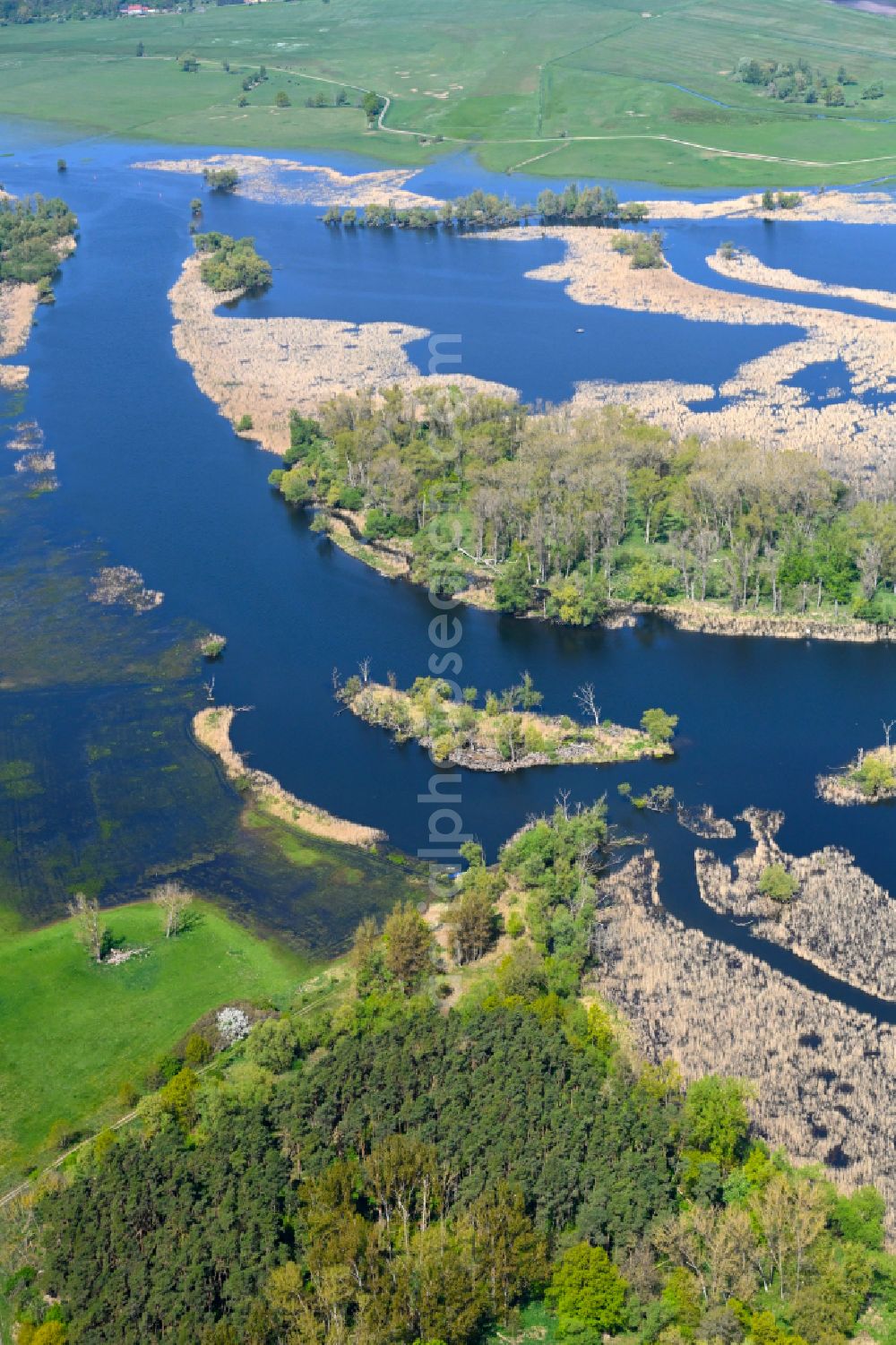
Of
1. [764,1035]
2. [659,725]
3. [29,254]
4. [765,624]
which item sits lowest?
[764,1035]

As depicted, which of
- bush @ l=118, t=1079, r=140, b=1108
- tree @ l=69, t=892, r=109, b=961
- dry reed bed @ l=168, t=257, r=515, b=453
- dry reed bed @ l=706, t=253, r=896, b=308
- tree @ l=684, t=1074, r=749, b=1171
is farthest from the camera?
dry reed bed @ l=706, t=253, r=896, b=308

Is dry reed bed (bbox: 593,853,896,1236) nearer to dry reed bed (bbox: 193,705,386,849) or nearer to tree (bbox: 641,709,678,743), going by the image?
tree (bbox: 641,709,678,743)

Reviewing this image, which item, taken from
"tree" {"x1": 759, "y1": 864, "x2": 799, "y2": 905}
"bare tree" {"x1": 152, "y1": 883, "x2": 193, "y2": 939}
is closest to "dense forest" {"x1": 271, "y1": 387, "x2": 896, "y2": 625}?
"tree" {"x1": 759, "y1": 864, "x2": 799, "y2": 905}

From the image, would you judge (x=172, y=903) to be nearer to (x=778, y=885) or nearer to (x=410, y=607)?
(x=778, y=885)

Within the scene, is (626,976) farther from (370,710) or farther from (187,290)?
(187,290)

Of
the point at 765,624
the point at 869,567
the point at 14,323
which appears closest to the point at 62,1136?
the point at 765,624

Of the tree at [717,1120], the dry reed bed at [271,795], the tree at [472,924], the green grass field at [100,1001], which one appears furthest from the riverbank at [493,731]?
the tree at [717,1120]
